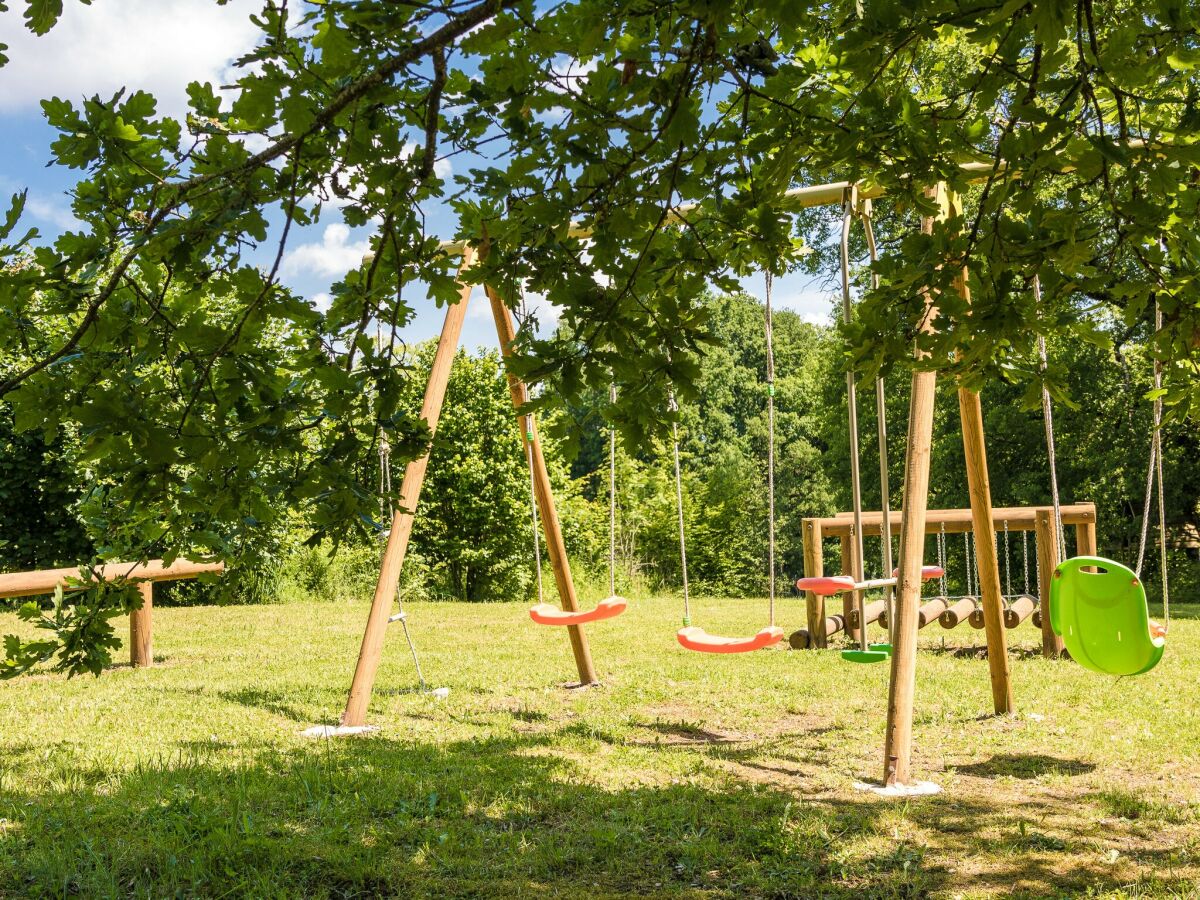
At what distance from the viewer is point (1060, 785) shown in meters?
4.97

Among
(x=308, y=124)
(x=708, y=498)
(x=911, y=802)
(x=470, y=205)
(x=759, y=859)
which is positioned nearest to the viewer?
(x=308, y=124)

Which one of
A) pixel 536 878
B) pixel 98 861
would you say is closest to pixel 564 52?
pixel 536 878

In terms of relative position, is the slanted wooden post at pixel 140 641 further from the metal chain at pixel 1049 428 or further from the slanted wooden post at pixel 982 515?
the metal chain at pixel 1049 428

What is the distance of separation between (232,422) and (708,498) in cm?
2407

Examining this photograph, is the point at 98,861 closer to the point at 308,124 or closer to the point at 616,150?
the point at 308,124

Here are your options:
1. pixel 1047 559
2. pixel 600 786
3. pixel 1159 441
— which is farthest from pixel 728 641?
pixel 1047 559

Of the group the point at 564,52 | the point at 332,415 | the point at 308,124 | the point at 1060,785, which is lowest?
the point at 1060,785

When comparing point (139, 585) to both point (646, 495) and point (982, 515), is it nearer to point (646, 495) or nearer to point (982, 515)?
point (982, 515)

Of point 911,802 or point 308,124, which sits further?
point 911,802

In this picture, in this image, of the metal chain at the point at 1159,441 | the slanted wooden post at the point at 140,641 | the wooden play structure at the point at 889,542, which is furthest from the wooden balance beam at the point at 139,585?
the metal chain at the point at 1159,441

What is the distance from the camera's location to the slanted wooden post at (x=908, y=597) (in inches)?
191

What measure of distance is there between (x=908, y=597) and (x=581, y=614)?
2.47m

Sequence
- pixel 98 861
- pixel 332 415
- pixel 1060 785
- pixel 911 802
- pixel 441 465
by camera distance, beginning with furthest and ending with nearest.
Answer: pixel 441 465 < pixel 1060 785 < pixel 911 802 < pixel 98 861 < pixel 332 415

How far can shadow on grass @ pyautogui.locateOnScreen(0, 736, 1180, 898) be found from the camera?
353cm
